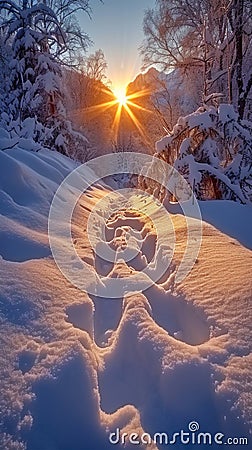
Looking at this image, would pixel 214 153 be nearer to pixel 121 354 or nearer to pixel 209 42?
pixel 121 354

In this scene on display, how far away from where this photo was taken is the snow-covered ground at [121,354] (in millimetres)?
1143

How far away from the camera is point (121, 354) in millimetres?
1559

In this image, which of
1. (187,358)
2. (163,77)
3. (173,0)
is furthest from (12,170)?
(163,77)

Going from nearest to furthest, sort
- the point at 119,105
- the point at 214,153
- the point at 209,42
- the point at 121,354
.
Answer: the point at 121,354 → the point at 214,153 → the point at 209,42 → the point at 119,105

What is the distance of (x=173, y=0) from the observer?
9672 millimetres

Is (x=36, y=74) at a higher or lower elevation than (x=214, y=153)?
higher

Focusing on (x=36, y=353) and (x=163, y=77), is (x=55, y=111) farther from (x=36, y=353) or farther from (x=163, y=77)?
(x=36, y=353)

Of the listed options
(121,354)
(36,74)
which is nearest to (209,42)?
(36,74)

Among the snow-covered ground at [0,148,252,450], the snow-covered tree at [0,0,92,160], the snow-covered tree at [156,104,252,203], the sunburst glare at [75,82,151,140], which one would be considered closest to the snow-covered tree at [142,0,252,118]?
the snow-covered tree at [156,104,252,203]

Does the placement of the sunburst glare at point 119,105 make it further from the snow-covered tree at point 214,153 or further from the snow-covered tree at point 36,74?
the snow-covered tree at point 214,153

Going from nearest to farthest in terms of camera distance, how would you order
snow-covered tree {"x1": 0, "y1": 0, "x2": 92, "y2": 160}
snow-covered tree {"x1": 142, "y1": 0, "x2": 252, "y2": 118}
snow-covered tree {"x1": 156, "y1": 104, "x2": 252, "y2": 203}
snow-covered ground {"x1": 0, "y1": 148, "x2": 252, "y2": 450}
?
snow-covered ground {"x1": 0, "y1": 148, "x2": 252, "y2": 450} < snow-covered tree {"x1": 156, "y1": 104, "x2": 252, "y2": 203} < snow-covered tree {"x1": 142, "y1": 0, "x2": 252, "y2": 118} < snow-covered tree {"x1": 0, "y1": 0, "x2": 92, "y2": 160}

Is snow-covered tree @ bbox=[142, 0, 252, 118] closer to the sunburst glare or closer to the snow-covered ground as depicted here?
the snow-covered ground

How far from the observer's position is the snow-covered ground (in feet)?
3.75

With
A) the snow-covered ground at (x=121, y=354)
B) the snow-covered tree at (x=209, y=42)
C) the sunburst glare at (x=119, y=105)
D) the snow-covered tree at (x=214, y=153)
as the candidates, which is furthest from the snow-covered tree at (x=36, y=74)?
the sunburst glare at (x=119, y=105)
